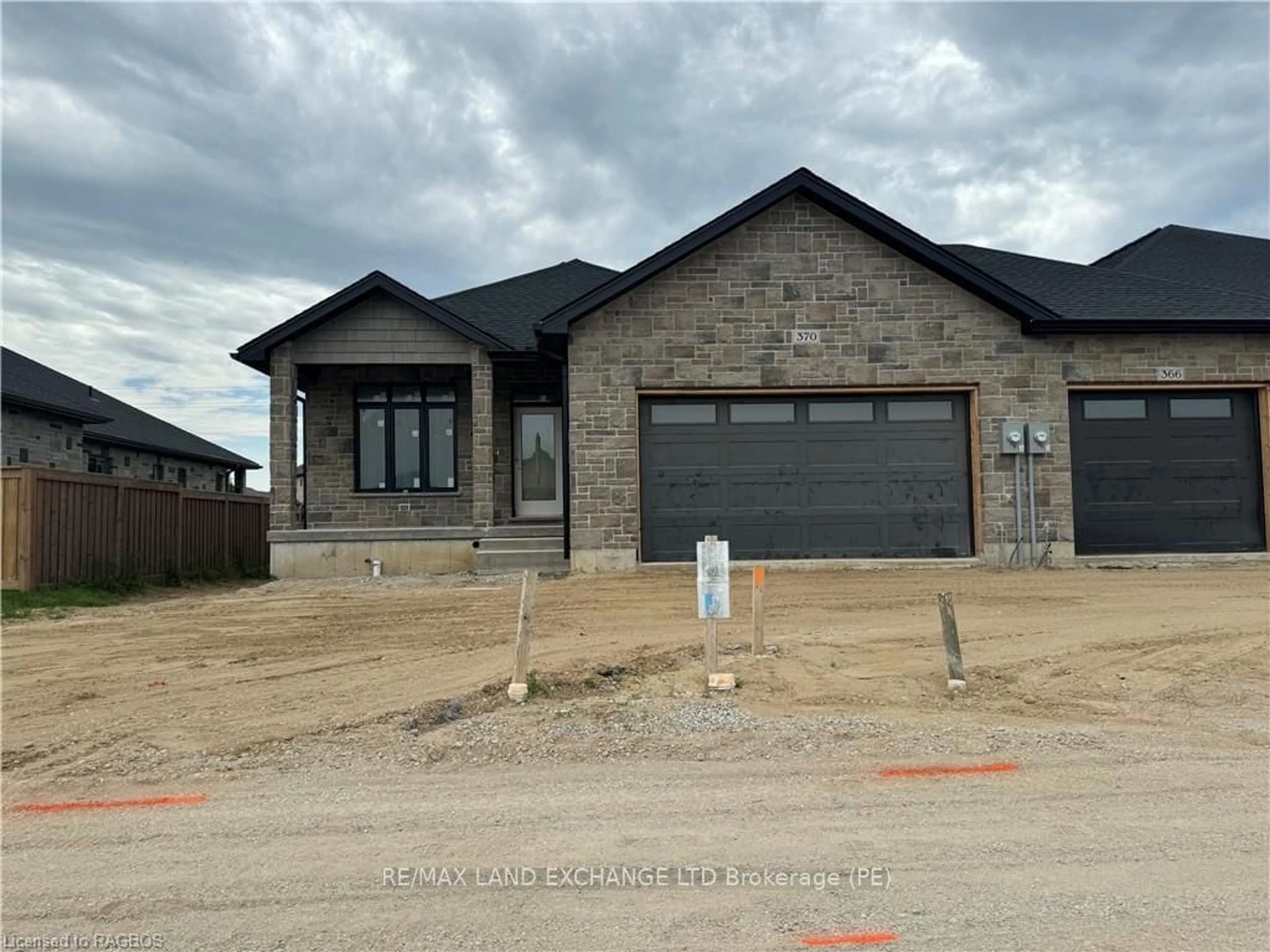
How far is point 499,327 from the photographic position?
15781 mm

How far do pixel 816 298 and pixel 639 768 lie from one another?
10437mm

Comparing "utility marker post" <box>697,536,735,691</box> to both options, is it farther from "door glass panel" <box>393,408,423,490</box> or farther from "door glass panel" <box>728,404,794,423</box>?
"door glass panel" <box>393,408,423,490</box>

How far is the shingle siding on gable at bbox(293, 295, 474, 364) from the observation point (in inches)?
581

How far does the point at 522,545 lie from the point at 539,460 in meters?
2.52

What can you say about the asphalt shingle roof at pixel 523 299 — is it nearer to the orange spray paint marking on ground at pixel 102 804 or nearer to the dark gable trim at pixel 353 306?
the dark gable trim at pixel 353 306

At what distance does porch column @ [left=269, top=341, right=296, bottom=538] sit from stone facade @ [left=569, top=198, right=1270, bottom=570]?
5.05 metres

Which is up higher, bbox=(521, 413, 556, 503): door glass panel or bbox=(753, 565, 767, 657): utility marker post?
bbox=(521, 413, 556, 503): door glass panel

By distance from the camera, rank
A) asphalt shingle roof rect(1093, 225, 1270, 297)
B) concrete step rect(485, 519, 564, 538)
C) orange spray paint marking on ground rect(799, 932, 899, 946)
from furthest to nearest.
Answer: asphalt shingle roof rect(1093, 225, 1270, 297)
concrete step rect(485, 519, 564, 538)
orange spray paint marking on ground rect(799, 932, 899, 946)

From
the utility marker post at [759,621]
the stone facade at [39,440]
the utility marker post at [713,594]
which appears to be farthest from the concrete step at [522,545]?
the stone facade at [39,440]

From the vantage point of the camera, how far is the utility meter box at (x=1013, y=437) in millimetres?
13531

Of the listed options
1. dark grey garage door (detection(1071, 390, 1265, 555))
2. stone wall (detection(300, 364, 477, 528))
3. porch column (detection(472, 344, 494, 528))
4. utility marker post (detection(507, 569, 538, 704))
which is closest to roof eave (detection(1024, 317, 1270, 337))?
dark grey garage door (detection(1071, 390, 1265, 555))

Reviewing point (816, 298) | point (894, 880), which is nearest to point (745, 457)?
point (816, 298)

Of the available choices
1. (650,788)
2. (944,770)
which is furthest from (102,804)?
(944,770)

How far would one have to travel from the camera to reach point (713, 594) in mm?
6297
